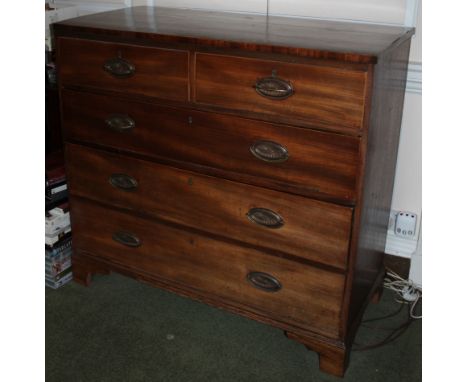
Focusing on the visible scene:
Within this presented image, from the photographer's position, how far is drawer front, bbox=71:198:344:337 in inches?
65.7

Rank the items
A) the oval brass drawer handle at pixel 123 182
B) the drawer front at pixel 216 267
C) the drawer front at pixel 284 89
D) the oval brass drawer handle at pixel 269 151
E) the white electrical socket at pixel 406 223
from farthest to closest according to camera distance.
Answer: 1. the white electrical socket at pixel 406 223
2. the oval brass drawer handle at pixel 123 182
3. the drawer front at pixel 216 267
4. the oval brass drawer handle at pixel 269 151
5. the drawer front at pixel 284 89

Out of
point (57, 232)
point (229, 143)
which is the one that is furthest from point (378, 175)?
point (57, 232)

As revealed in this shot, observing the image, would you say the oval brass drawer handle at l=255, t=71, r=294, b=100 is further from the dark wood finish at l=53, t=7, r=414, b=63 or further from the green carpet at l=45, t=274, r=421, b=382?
the green carpet at l=45, t=274, r=421, b=382

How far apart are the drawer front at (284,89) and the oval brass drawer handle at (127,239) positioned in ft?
2.04

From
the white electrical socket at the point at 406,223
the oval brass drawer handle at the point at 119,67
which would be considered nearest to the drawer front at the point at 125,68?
the oval brass drawer handle at the point at 119,67

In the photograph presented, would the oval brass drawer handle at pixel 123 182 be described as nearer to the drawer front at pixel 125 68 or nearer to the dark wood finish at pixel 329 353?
the drawer front at pixel 125 68

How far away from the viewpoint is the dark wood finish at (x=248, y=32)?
1.41 m

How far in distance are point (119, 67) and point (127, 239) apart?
62 centimetres

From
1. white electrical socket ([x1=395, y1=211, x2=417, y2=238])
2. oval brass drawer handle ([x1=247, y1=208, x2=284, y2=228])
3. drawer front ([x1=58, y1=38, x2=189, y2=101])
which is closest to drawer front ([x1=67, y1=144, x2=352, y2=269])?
oval brass drawer handle ([x1=247, y1=208, x2=284, y2=228])

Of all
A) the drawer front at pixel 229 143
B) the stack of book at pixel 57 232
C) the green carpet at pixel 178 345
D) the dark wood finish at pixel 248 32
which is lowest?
the green carpet at pixel 178 345

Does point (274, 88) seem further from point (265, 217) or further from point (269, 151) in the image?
point (265, 217)

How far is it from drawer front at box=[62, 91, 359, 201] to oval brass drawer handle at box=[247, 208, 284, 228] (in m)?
0.09
